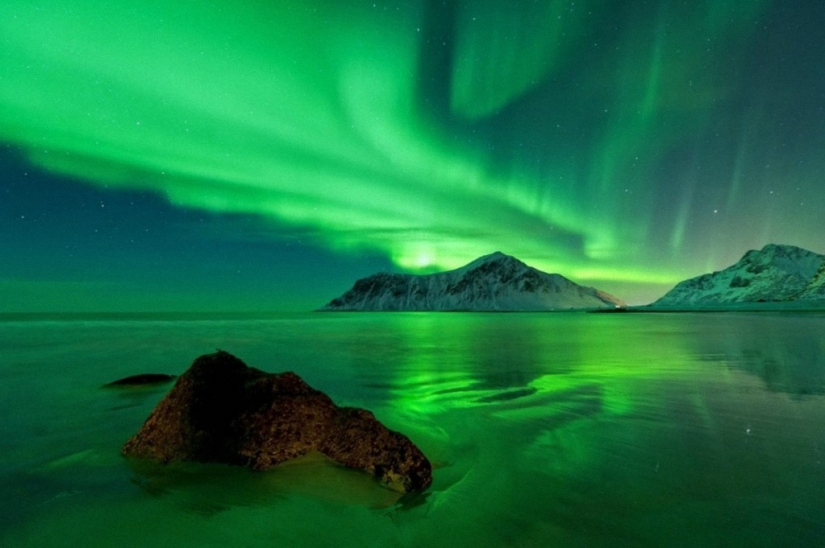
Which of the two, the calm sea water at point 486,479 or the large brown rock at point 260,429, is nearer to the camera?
the calm sea water at point 486,479

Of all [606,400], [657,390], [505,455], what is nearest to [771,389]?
[657,390]

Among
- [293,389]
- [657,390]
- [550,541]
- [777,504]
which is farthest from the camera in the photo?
[657,390]

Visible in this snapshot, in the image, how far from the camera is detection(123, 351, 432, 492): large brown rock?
19.0ft

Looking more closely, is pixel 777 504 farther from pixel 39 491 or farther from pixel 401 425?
pixel 39 491

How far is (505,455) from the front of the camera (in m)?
Result: 6.71

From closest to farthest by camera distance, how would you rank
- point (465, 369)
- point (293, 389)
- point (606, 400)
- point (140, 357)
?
point (293, 389), point (606, 400), point (465, 369), point (140, 357)

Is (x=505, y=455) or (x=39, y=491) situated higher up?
(x=505, y=455)

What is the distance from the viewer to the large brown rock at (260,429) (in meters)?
5.79

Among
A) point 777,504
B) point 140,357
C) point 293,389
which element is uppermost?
point 293,389

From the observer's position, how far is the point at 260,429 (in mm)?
6164

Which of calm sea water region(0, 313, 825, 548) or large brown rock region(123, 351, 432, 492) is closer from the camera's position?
calm sea water region(0, 313, 825, 548)

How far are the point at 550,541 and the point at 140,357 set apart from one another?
24477mm

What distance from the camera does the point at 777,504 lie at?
15.7 feet

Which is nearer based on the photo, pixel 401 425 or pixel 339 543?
pixel 339 543
